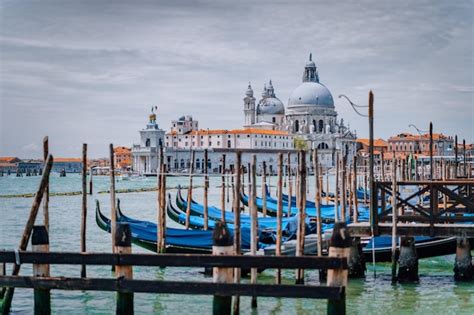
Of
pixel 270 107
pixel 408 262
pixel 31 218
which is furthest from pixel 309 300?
pixel 270 107

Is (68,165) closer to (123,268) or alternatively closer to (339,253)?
(123,268)

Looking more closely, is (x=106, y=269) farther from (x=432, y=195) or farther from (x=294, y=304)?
(x=432, y=195)

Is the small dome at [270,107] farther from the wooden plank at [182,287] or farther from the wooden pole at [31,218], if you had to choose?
the wooden plank at [182,287]

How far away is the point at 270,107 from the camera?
86938 millimetres

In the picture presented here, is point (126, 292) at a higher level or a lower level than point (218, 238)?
lower

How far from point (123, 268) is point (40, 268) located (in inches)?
22.4

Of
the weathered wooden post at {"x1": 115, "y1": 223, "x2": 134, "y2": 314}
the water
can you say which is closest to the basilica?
the water

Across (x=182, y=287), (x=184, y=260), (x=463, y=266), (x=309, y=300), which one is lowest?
(x=309, y=300)

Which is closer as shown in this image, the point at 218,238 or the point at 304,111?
the point at 218,238

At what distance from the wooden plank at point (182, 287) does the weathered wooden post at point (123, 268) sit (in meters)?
0.07

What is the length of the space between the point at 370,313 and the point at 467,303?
1.09 metres

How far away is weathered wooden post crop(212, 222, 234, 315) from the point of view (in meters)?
4.95

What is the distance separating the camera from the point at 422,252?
9656 millimetres

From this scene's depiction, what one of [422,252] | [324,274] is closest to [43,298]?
[324,274]
